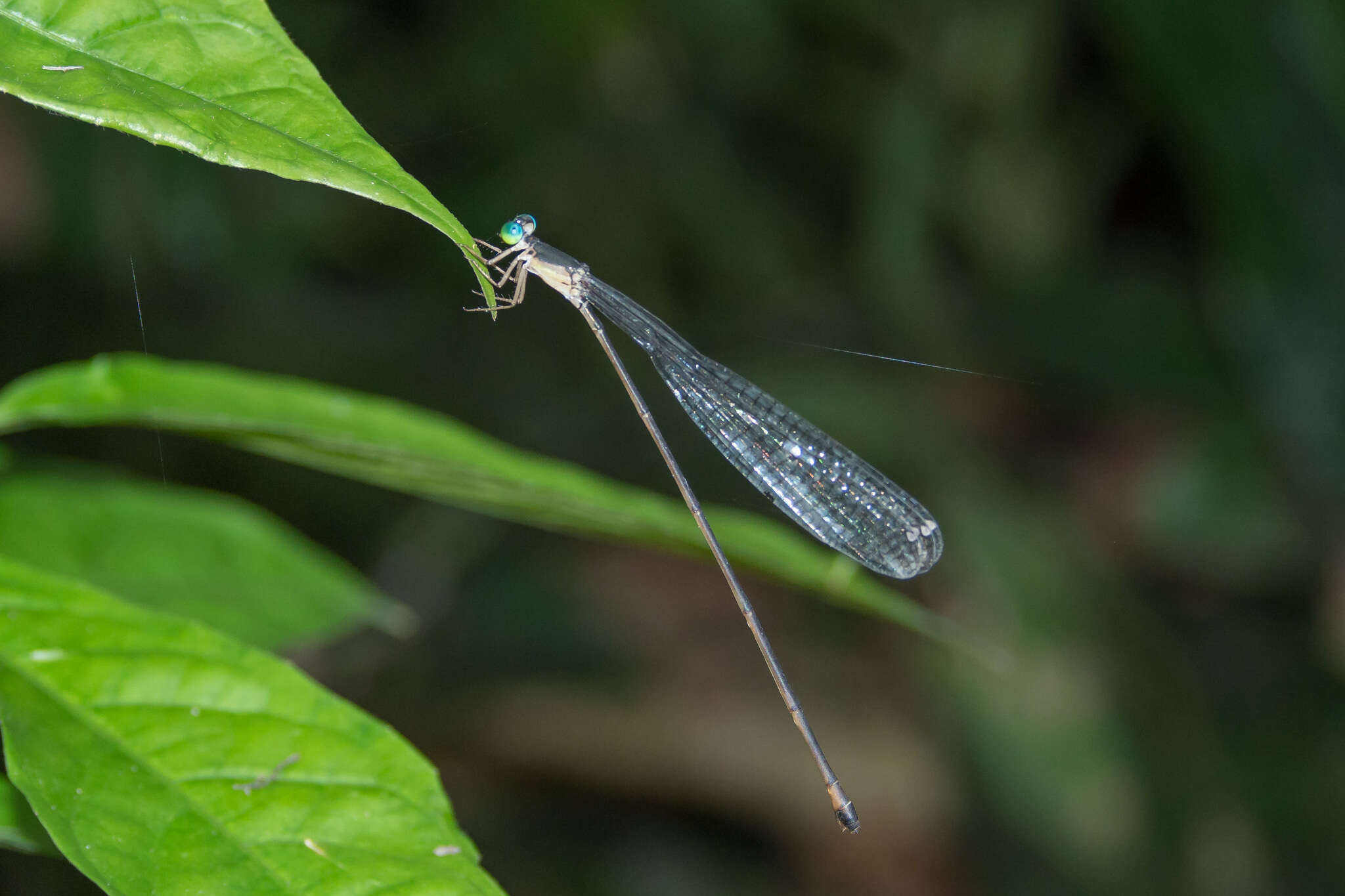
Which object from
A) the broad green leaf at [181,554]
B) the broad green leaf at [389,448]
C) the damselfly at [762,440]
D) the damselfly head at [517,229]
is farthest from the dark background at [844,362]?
the broad green leaf at [389,448]

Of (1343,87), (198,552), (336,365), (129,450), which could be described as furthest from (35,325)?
(1343,87)

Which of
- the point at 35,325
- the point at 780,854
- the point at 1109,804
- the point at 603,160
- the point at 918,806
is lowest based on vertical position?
the point at 780,854

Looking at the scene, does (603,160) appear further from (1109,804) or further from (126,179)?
(1109,804)

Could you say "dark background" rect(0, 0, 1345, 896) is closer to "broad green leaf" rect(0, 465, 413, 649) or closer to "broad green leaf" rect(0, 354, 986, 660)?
"broad green leaf" rect(0, 465, 413, 649)

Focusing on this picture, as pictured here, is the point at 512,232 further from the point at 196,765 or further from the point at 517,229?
the point at 196,765

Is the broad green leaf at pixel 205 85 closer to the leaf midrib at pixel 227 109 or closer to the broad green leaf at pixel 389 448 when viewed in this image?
the leaf midrib at pixel 227 109

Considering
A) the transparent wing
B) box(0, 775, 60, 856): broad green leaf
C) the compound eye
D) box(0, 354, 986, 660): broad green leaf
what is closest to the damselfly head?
the compound eye
